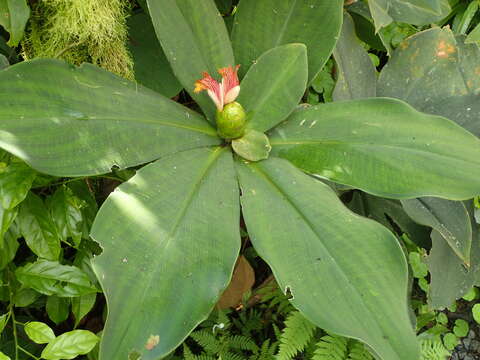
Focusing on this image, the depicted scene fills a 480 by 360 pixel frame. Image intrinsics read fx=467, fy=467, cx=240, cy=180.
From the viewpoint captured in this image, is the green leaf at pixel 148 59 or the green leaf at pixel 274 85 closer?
the green leaf at pixel 274 85

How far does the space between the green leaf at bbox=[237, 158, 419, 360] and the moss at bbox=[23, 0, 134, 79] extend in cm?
38

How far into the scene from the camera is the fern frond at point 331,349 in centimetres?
125

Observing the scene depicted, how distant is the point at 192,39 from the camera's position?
863 millimetres

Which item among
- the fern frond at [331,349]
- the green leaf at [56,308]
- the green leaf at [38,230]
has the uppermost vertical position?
the green leaf at [38,230]

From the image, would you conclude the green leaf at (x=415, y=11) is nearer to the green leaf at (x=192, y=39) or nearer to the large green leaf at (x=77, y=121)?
the green leaf at (x=192, y=39)

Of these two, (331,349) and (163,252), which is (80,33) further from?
(331,349)

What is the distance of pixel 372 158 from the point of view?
78 cm

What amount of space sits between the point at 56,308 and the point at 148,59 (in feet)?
1.86

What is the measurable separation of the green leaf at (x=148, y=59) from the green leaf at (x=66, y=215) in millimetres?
A: 301

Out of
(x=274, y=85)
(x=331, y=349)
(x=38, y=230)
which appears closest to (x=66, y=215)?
(x=38, y=230)

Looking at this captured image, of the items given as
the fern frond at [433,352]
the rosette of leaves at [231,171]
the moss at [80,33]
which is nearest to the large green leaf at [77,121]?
the rosette of leaves at [231,171]

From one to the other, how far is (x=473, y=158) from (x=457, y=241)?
0.23 m

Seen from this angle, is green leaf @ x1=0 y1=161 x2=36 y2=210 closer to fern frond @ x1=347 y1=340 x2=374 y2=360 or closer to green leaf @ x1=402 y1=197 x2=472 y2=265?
green leaf @ x1=402 y1=197 x2=472 y2=265

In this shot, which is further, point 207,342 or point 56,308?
point 207,342
